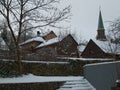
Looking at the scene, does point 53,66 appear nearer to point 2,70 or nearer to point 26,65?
point 26,65

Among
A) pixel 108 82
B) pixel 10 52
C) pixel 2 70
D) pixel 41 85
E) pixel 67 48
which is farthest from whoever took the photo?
pixel 67 48

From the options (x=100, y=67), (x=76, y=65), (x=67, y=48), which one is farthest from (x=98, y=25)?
(x=100, y=67)

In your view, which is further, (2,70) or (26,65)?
(26,65)

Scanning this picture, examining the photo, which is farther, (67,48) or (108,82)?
(67,48)

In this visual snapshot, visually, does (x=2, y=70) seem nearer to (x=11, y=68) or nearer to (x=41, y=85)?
(x=11, y=68)

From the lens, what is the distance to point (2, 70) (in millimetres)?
21781

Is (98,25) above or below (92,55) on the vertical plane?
above

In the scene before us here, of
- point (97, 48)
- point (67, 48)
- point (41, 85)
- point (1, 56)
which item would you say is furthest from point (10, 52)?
point (97, 48)

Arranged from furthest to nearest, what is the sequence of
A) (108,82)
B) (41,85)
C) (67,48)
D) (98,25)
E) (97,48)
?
1. (98,25)
2. (97,48)
3. (67,48)
4. (41,85)
5. (108,82)

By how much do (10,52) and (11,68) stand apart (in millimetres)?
3764

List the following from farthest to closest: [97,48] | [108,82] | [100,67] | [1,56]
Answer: [97,48]
[1,56]
[100,67]
[108,82]

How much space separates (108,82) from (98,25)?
191 ft

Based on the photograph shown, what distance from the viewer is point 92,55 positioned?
53188 mm

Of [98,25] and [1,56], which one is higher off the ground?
[98,25]
